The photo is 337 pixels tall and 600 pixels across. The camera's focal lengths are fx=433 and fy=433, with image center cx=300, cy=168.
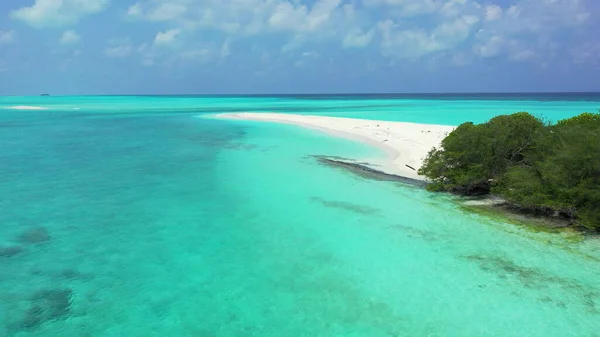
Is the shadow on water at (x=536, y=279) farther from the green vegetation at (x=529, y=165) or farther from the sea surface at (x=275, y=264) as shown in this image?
the green vegetation at (x=529, y=165)

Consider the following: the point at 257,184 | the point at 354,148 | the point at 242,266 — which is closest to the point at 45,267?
the point at 242,266

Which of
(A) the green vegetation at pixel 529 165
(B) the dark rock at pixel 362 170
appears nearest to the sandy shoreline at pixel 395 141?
(B) the dark rock at pixel 362 170

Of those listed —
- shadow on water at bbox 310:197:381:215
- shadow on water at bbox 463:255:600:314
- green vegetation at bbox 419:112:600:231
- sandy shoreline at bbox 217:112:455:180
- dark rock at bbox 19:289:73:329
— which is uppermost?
green vegetation at bbox 419:112:600:231

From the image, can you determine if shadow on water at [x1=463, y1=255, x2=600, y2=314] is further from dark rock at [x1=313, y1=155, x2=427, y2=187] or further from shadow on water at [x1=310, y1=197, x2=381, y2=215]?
dark rock at [x1=313, y1=155, x2=427, y2=187]

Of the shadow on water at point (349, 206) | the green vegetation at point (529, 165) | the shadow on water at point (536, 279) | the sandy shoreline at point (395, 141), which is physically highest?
the green vegetation at point (529, 165)

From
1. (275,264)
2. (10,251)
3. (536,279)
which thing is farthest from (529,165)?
(10,251)

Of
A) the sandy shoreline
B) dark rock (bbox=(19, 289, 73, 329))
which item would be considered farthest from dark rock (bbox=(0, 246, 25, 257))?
the sandy shoreline

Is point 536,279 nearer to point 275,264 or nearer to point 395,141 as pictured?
point 275,264
